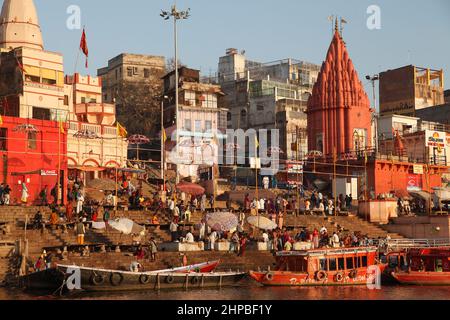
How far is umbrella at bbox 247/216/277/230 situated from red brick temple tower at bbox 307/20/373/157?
20.6 m

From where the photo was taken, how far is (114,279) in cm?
2922

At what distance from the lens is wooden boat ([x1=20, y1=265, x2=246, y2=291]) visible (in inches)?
1121

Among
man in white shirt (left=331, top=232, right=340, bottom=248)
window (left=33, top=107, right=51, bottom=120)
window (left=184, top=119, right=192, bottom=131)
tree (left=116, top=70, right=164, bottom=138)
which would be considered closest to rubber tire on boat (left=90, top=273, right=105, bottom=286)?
man in white shirt (left=331, top=232, right=340, bottom=248)

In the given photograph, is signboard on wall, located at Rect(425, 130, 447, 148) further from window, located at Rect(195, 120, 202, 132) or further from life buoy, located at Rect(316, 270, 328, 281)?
life buoy, located at Rect(316, 270, 328, 281)

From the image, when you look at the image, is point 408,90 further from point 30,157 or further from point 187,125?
point 30,157

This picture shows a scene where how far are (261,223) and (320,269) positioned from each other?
16.6 ft

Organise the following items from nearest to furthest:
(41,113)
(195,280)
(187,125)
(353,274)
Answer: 1. (195,280)
2. (353,274)
3. (41,113)
4. (187,125)

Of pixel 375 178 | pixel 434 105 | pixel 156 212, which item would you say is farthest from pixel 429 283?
pixel 434 105

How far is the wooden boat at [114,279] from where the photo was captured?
2847 cm

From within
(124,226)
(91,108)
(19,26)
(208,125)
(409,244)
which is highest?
(19,26)

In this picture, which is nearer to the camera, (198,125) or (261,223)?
(261,223)

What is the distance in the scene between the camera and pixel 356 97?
2286 inches

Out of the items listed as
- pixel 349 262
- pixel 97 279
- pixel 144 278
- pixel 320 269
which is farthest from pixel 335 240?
pixel 97 279

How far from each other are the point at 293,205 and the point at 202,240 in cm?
1023
